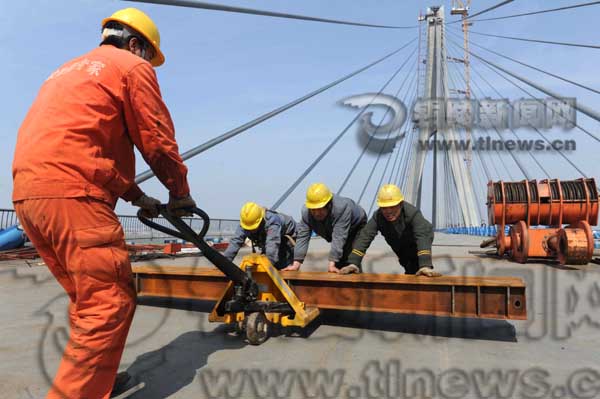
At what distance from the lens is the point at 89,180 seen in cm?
194

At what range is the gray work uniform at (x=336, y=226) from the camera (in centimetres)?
480

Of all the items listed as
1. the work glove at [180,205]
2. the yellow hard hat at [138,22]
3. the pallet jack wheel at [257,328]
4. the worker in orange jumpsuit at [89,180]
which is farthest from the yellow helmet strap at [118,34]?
the pallet jack wheel at [257,328]

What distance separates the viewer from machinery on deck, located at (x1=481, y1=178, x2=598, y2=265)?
9.51 meters

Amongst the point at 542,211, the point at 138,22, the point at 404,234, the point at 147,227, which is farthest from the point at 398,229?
the point at 147,227

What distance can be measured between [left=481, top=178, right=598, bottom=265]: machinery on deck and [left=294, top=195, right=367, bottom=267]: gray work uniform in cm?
570

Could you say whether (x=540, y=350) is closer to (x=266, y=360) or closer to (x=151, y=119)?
(x=266, y=360)

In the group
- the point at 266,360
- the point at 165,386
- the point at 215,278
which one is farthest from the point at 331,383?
the point at 215,278

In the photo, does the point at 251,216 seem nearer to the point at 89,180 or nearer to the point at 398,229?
the point at 398,229

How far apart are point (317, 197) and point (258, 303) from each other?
1565 mm

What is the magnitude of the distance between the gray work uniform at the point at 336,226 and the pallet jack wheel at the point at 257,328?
137 cm

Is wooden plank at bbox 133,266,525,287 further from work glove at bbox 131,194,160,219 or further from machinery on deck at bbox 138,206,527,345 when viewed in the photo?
work glove at bbox 131,194,160,219

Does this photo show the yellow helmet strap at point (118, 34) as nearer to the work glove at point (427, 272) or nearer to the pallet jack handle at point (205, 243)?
the pallet jack handle at point (205, 243)

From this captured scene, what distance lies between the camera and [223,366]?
2988mm

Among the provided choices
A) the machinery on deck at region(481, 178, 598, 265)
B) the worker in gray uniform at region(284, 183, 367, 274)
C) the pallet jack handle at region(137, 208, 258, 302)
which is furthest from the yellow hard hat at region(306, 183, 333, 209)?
the machinery on deck at region(481, 178, 598, 265)
